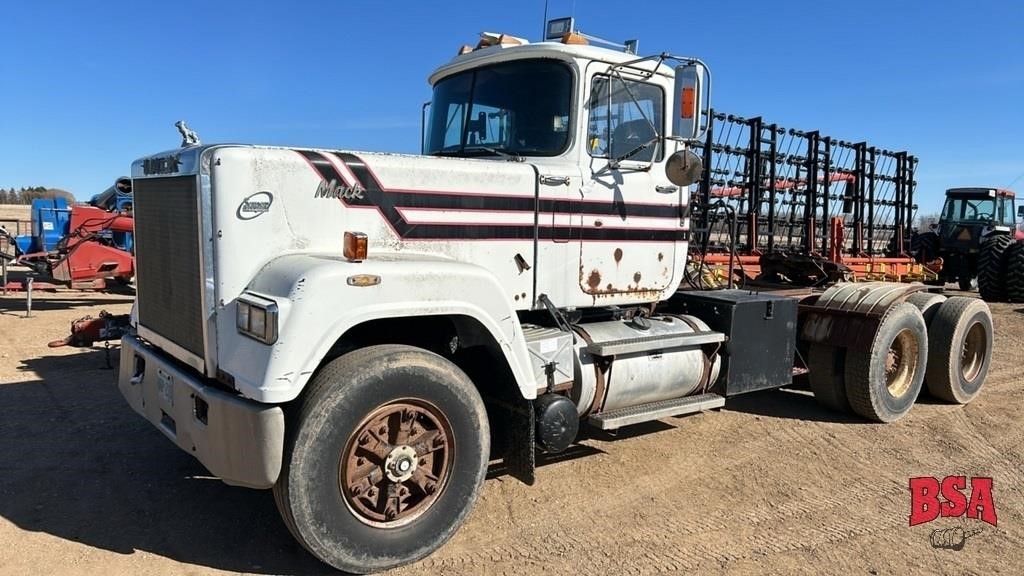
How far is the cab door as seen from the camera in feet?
15.9

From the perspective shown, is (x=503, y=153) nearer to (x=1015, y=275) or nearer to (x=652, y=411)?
(x=652, y=411)

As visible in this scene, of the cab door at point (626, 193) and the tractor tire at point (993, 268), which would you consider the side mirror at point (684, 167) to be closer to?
the cab door at point (626, 193)

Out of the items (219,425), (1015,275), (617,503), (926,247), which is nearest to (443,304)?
(219,425)

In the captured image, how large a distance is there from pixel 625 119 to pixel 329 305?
2671 millimetres

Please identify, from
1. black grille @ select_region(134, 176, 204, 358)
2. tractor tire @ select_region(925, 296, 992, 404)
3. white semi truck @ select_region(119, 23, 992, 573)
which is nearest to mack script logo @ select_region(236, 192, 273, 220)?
white semi truck @ select_region(119, 23, 992, 573)

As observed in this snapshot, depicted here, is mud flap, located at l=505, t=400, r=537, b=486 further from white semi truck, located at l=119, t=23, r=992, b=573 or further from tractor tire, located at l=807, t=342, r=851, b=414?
tractor tire, located at l=807, t=342, r=851, b=414

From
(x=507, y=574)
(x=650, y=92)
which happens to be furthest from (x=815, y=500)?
(x=650, y=92)

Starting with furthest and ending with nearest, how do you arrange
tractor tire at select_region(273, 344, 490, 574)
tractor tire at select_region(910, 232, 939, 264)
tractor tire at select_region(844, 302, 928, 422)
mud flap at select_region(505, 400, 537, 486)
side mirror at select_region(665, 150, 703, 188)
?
tractor tire at select_region(910, 232, 939, 264), tractor tire at select_region(844, 302, 928, 422), side mirror at select_region(665, 150, 703, 188), mud flap at select_region(505, 400, 537, 486), tractor tire at select_region(273, 344, 490, 574)

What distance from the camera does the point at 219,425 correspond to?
3338mm

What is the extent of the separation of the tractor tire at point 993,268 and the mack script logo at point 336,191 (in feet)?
57.2

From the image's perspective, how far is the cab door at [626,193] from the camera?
4.84m

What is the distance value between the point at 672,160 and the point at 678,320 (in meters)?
1.26

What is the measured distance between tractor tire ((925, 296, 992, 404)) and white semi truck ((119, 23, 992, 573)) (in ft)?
3.87

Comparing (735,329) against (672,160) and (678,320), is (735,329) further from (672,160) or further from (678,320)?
(672,160)
